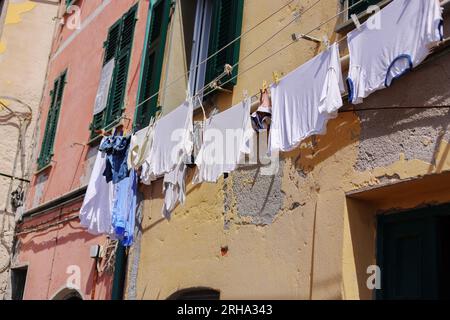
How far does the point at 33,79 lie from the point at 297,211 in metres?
8.21

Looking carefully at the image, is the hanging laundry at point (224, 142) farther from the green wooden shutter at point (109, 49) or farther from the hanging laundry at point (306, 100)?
the green wooden shutter at point (109, 49)

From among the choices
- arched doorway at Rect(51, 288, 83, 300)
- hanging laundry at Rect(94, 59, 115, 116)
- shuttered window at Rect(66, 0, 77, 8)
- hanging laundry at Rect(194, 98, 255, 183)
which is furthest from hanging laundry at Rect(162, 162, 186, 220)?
shuttered window at Rect(66, 0, 77, 8)

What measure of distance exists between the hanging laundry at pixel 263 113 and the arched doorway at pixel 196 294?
1.54m

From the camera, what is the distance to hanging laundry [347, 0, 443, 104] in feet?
11.1

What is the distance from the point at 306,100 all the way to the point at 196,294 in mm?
2299

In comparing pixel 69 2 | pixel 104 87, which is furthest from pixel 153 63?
pixel 69 2

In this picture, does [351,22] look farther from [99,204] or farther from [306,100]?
[99,204]

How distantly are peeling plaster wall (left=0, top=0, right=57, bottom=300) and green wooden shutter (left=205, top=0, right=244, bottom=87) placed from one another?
5911 millimetres

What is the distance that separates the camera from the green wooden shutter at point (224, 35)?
18.7 feet

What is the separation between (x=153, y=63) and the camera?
7.13 m

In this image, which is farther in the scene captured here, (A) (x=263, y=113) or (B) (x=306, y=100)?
(A) (x=263, y=113)

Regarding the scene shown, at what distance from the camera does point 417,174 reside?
145 inches

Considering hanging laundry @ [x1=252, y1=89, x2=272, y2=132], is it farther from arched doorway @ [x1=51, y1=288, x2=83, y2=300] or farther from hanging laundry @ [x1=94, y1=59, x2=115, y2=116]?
arched doorway @ [x1=51, y1=288, x2=83, y2=300]
